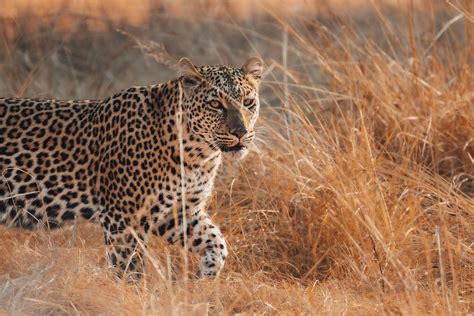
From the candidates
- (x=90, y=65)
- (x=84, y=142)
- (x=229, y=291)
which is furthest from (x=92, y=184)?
(x=90, y=65)

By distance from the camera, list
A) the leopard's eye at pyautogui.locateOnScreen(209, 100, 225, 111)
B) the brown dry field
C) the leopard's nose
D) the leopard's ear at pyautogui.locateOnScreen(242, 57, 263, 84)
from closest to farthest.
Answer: the brown dry field
the leopard's nose
the leopard's eye at pyautogui.locateOnScreen(209, 100, 225, 111)
the leopard's ear at pyautogui.locateOnScreen(242, 57, 263, 84)

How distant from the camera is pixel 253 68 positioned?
684cm

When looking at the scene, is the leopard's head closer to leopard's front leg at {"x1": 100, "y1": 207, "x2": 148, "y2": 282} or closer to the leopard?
the leopard

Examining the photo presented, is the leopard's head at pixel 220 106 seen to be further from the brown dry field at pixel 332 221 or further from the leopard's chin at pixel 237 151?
the brown dry field at pixel 332 221

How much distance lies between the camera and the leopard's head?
6.41m

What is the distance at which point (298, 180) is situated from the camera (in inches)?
282

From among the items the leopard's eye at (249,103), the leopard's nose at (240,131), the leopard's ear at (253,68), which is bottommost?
the leopard's nose at (240,131)

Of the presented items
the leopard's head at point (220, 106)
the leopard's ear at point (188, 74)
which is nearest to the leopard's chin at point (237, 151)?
the leopard's head at point (220, 106)

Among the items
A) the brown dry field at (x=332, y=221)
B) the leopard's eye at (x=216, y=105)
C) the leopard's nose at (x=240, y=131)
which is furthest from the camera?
the leopard's eye at (x=216, y=105)

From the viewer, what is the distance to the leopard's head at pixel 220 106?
6414 mm

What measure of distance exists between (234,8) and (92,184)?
26.5 ft

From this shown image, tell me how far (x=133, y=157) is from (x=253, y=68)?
93 cm

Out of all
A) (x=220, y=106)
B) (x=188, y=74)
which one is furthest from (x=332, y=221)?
(x=188, y=74)

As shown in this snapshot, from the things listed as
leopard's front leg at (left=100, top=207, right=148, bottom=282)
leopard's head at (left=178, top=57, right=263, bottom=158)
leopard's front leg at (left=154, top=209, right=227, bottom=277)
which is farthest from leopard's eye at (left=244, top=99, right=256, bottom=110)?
leopard's front leg at (left=100, top=207, right=148, bottom=282)
